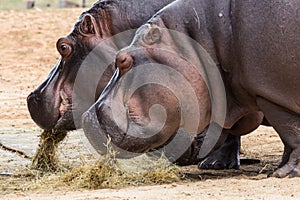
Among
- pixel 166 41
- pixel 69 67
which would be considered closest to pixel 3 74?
pixel 69 67

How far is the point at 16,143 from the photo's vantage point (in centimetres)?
742

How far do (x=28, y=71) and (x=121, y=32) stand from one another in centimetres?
689

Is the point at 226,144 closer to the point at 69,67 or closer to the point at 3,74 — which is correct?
the point at 69,67

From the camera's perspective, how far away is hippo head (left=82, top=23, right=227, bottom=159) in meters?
5.15

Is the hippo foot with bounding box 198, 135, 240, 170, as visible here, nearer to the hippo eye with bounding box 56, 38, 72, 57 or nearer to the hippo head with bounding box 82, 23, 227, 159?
the hippo head with bounding box 82, 23, 227, 159

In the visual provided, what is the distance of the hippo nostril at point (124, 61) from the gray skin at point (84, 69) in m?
0.78

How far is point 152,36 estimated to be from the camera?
5363 mm

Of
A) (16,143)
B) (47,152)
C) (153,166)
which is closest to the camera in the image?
(153,166)

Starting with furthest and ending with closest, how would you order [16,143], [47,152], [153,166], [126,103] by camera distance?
[16,143] → [47,152] → [153,166] → [126,103]

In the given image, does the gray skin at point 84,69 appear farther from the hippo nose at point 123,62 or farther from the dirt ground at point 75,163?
the hippo nose at point 123,62

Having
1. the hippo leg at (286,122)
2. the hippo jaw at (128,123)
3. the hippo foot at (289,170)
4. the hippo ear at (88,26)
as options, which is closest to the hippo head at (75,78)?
the hippo ear at (88,26)

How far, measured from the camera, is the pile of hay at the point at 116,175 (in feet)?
16.8

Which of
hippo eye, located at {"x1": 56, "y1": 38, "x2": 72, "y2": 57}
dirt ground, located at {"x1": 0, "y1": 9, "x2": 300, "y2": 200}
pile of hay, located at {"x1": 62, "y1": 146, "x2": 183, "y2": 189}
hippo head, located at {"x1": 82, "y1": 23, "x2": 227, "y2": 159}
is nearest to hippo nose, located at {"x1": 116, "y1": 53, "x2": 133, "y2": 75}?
hippo head, located at {"x1": 82, "y1": 23, "x2": 227, "y2": 159}

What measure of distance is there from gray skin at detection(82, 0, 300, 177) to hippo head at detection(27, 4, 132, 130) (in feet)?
2.39
